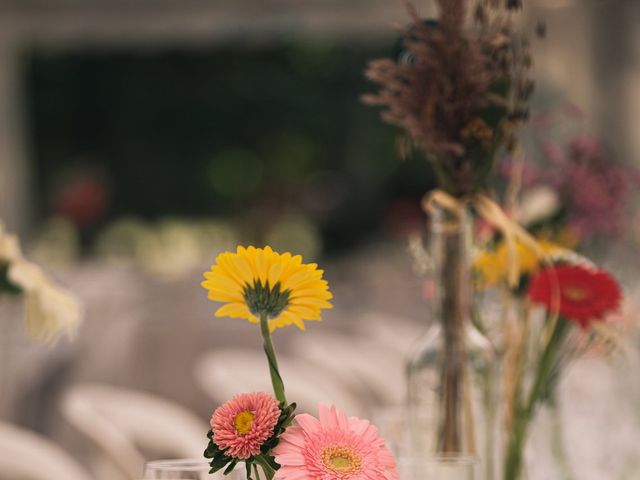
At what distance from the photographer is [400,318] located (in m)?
5.00

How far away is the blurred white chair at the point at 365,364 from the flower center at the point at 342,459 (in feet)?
7.41

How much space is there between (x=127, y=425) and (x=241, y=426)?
5.29 ft

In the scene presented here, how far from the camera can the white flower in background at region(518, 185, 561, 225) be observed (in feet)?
5.41

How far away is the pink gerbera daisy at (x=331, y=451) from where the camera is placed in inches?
30.5

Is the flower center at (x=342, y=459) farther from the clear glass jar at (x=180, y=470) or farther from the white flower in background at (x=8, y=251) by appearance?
the white flower in background at (x=8, y=251)

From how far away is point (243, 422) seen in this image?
79cm

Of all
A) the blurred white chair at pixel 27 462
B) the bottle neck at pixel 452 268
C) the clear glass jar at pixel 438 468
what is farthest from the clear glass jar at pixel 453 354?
the blurred white chair at pixel 27 462

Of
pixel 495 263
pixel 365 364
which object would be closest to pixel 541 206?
pixel 495 263

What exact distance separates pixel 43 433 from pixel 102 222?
12.0 metres

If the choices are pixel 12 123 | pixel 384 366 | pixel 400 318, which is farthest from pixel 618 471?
pixel 12 123

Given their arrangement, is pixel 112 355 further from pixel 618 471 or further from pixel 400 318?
pixel 618 471

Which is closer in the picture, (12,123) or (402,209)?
(12,123)

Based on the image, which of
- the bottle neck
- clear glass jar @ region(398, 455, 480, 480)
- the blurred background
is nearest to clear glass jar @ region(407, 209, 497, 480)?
the bottle neck

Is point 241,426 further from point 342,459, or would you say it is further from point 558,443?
point 558,443
